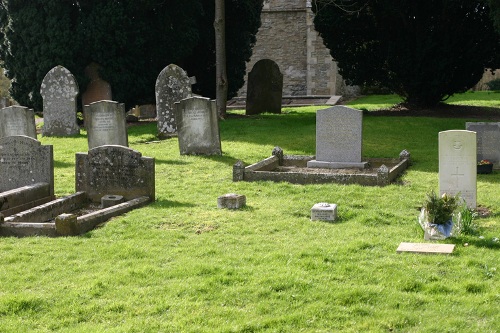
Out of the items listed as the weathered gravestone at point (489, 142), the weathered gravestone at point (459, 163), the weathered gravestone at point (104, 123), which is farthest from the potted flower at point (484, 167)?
the weathered gravestone at point (104, 123)

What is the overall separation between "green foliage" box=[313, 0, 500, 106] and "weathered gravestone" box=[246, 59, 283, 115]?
1.95 metres

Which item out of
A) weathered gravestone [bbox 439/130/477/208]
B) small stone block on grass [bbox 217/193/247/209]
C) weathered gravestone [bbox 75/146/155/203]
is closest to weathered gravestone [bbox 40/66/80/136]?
weathered gravestone [bbox 75/146/155/203]

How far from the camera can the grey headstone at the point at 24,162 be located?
11555 millimetres

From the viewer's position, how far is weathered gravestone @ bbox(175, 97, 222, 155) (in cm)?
1636

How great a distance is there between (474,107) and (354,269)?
1955cm

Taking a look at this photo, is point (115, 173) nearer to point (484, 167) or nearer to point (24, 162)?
point (24, 162)

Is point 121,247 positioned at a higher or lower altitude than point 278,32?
lower

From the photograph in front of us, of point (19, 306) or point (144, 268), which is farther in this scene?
point (144, 268)

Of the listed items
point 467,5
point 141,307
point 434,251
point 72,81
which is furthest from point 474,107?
point 141,307

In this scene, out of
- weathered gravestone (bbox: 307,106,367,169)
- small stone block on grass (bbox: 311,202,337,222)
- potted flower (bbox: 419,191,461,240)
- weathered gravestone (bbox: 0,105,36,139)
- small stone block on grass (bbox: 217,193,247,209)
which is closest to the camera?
potted flower (bbox: 419,191,461,240)

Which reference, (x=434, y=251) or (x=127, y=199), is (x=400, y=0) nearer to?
(x=127, y=199)

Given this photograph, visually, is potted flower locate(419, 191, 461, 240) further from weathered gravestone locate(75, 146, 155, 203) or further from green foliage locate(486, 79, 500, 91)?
green foliage locate(486, 79, 500, 91)

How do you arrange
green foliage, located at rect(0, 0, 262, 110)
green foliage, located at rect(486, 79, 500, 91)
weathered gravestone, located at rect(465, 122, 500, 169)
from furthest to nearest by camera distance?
green foliage, located at rect(486, 79, 500, 91) → green foliage, located at rect(0, 0, 262, 110) → weathered gravestone, located at rect(465, 122, 500, 169)

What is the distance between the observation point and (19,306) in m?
6.60
